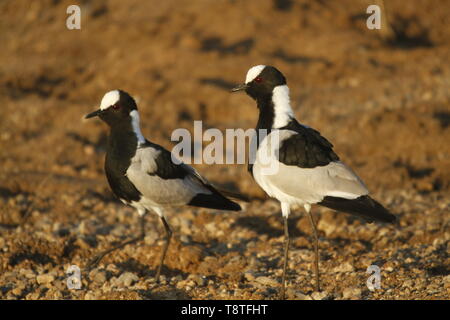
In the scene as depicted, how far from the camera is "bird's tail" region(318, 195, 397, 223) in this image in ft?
18.5

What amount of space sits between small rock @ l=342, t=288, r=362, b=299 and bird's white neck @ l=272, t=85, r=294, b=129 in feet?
5.01

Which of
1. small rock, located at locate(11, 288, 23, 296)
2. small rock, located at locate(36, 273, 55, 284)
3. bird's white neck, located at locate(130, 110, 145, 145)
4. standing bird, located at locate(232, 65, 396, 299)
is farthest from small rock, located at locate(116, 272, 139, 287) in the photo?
standing bird, located at locate(232, 65, 396, 299)

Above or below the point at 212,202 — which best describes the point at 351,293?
below

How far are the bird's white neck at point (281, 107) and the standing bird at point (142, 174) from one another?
982 millimetres

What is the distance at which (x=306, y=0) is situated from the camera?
53.2ft

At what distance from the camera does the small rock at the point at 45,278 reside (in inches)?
248

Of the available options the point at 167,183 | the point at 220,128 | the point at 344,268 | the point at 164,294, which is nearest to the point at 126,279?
the point at 164,294

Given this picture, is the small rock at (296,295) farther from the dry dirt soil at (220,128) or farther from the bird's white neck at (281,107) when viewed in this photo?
the bird's white neck at (281,107)

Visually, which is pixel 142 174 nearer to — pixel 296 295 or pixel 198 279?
pixel 198 279

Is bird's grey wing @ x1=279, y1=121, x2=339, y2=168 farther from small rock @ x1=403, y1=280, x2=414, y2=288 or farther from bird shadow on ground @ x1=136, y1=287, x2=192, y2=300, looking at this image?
bird shadow on ground @ x1=136, y1=287, x2=192, y2=300

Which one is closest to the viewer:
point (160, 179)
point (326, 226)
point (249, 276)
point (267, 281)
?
point (267, 281)

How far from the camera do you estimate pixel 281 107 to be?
6195mm

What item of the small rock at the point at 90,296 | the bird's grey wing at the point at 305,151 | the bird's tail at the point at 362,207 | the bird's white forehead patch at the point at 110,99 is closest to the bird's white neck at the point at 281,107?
the bird's grey wing at the point at 305,151

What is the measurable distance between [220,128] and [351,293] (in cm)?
627
